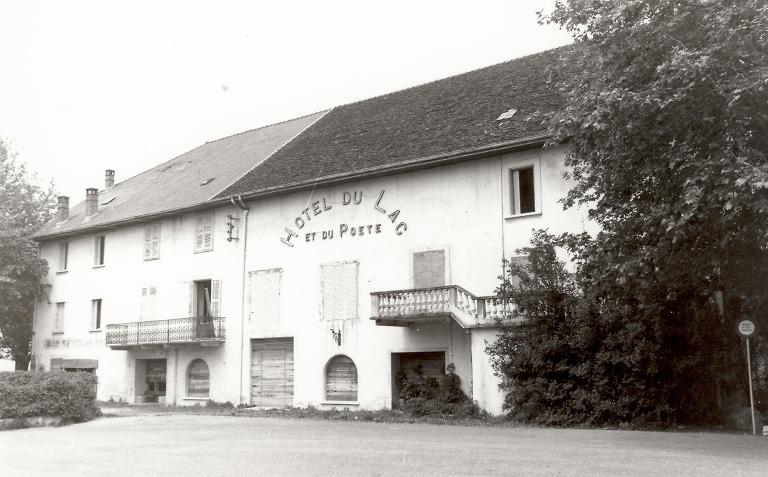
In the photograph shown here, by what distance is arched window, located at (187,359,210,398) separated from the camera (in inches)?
1183

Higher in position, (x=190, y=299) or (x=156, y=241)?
(x=156, y=241)

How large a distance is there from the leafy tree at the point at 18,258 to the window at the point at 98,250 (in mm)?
3575

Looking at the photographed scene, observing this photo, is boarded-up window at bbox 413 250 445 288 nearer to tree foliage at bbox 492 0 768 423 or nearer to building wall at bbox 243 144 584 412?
building wall at bbox 243 144 584 412

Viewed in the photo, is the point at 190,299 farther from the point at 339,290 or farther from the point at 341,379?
the point at 341,379

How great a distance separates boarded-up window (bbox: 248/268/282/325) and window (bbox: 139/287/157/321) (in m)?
5.47

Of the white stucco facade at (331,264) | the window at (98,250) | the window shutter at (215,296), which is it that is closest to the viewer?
the white stucco facade at (331,264)

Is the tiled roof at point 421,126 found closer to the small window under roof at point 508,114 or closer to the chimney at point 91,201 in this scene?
the small window under roof at point 508,114

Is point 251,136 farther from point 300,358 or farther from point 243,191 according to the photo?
point 300,358

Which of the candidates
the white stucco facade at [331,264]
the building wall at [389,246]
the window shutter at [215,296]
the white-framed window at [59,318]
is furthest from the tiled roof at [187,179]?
the building wall at [389,246]

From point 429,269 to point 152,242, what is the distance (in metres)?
13.8

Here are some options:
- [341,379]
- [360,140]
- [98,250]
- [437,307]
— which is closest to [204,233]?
[360,140]

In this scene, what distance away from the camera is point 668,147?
14438 millimetres

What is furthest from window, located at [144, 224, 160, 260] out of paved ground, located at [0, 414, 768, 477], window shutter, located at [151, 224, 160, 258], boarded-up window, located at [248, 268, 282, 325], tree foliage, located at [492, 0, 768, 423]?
tree foliage, located at [492, 0, 768, 423]

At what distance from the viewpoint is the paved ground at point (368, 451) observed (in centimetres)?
1151
